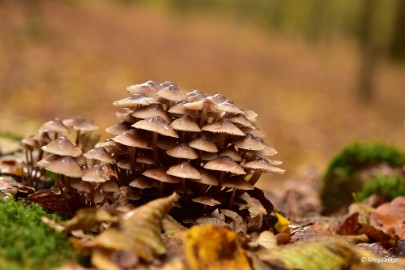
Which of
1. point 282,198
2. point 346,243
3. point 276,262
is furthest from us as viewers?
point 282,198

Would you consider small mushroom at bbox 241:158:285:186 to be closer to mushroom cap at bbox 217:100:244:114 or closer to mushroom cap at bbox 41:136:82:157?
mushroom cap at bbox 217:100:244:114

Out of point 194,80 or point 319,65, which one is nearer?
point 194,80

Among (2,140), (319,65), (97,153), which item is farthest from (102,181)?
(319,65)

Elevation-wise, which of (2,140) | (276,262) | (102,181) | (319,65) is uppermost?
(102,181)

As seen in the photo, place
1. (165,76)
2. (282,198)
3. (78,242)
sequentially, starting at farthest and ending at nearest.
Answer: (165,76) → (282,198) → (78,242)

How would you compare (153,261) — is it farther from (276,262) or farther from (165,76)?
(165,76)

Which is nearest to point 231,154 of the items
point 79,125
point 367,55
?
point 79,125

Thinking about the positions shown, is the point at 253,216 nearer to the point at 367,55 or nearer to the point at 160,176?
the point at 160,176
